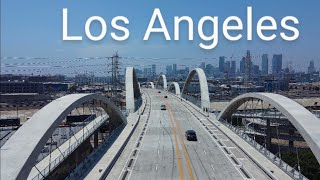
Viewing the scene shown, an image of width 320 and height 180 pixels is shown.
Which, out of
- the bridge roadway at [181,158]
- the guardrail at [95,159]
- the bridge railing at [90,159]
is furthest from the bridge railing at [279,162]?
the bridge railing at [90,159]

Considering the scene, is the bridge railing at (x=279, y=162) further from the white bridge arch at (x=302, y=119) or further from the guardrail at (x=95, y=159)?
the guardrail at (x=95, y=159)

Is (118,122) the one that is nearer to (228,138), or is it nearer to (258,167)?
(228,138)

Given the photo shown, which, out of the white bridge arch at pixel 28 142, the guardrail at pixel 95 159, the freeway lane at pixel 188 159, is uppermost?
the white bridge arch at pixel 28 142

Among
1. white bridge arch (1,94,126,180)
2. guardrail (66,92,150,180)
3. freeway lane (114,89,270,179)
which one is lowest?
freeway lane (114,89,270,179)

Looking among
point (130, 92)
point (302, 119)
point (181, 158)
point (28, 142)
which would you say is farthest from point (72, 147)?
point (130, 92)

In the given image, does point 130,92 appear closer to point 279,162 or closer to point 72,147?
point 72,147

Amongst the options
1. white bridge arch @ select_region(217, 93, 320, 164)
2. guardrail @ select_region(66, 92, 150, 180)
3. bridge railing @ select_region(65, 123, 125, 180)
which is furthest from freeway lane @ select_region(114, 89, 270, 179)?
white bridge arch @ select_region(217, 93, 320, 164)

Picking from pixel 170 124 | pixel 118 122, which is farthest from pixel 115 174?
pixel 170 124

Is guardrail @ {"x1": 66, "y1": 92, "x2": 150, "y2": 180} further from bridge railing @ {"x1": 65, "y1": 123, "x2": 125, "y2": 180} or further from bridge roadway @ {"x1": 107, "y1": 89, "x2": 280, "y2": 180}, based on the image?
bridge roadway @ {"x1": 107, "y1": 89, "x2": 280, "y2": 180}
